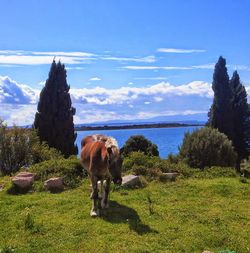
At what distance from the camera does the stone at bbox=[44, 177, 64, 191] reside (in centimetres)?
1576

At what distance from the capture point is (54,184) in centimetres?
1581

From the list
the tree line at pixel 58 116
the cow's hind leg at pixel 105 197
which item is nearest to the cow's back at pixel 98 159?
the cow's hind leg at pixel 105 197

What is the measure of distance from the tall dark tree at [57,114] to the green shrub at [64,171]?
1690 cm

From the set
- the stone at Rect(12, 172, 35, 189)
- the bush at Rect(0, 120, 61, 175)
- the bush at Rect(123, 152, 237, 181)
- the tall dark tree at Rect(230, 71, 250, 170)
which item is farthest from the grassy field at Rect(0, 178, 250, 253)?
the tall dark tree at Rect(230, 71, 250, 170)

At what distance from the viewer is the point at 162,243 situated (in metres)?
10.0

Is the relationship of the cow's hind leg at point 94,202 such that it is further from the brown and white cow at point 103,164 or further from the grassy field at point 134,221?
the grassy field at point 134,221

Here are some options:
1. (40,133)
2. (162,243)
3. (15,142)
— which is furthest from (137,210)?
(40,133)

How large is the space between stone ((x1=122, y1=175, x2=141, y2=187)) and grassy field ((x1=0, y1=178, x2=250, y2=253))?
0.50 m

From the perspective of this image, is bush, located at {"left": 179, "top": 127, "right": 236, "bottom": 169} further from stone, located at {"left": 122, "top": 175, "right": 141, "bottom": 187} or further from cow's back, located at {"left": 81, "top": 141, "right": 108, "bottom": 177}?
cow's back, located at {"left": 81, "top": 141, "right": 108, "bottom": 177}

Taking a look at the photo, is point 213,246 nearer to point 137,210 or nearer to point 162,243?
point 162,243

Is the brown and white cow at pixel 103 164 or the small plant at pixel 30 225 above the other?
the brown and white cow at pixel 103 164

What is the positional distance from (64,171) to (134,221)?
21.0 feet

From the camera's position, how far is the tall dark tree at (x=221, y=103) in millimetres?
44688

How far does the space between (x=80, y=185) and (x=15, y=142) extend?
8.06 meters
